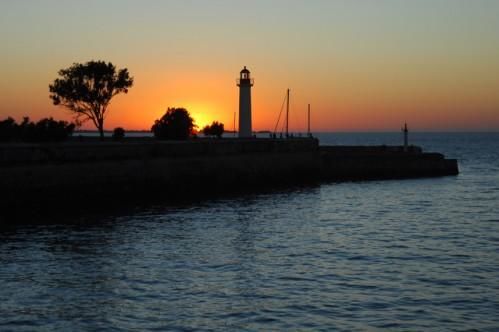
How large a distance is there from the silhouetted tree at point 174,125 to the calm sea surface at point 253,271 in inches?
1064

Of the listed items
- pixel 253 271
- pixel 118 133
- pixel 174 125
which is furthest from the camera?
pixel 174 125

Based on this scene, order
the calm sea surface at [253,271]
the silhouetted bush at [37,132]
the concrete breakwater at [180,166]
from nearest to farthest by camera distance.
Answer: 1. the calm sea surface at [253,271]
2. the concrete breakwater at [180,166]
3. the silhouetted bush at [37,132]

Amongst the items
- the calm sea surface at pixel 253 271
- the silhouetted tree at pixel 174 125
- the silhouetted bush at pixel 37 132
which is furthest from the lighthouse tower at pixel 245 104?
the calm sea surface at pixel 253 271

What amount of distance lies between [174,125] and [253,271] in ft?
142

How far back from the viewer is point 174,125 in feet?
198

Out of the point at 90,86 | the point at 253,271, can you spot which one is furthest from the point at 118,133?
the point at 253,271

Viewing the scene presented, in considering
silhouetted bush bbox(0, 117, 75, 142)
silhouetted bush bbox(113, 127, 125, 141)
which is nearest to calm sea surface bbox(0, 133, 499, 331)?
silhouetted bush bbox(0, 117, 75, 142)

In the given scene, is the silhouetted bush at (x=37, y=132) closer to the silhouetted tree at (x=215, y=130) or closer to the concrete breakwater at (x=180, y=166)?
the concrete breakwater at (x=180, y=166)

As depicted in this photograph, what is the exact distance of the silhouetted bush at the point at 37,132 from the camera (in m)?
45.3

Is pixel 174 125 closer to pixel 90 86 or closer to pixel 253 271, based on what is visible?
pixel 90 86

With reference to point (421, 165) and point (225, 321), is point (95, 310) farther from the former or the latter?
point (421, 165)

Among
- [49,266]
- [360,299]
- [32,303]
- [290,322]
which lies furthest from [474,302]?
[49,266]

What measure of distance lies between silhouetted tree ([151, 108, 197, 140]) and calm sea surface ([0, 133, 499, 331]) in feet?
88.7

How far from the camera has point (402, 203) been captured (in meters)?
37.0
